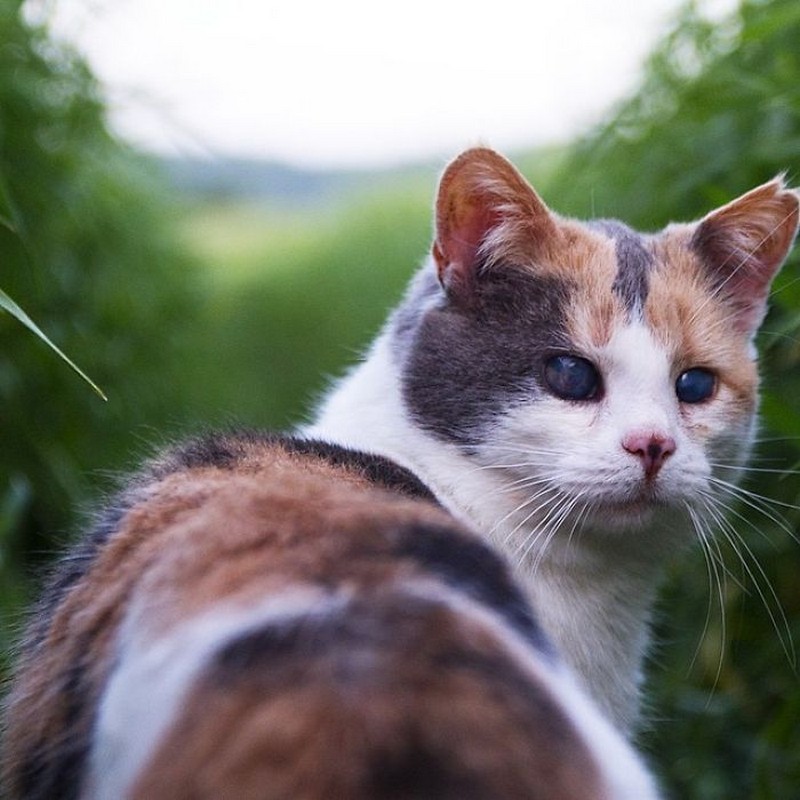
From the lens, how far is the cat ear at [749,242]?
1689mm

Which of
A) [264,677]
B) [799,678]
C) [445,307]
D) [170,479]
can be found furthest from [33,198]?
[264,677]

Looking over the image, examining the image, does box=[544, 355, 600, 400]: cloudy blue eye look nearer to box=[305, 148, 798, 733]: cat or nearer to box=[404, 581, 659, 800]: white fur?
box=[305, 148, 798, 733]: cat

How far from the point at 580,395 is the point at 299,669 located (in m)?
0.73

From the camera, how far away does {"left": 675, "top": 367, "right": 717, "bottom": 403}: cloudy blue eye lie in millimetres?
1626

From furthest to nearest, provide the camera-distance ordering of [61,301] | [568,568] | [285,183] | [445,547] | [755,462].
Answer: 1. [285,183]
2. [61,301]
3. [755,462]
4. [568,568]
5. [445,547]

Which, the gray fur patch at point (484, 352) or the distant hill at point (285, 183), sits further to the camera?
the distant hill at point (285, 183)

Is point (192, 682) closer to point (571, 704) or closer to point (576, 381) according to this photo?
point (571, 704)

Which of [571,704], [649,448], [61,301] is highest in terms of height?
[649,448]

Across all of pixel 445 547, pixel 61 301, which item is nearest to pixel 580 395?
pixel 445 547

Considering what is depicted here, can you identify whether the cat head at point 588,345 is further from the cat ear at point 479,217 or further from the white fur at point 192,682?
the white fur at point 192,682

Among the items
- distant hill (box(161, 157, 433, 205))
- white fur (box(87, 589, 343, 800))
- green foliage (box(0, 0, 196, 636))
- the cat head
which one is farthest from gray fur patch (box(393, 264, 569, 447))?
distant hill (box(161, 157, 433, 205))

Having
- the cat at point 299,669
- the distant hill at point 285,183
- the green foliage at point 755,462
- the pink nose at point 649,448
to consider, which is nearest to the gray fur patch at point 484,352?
the pink nose at point 649,448

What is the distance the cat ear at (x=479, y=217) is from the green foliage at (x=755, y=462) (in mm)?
543

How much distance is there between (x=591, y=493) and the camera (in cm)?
151
